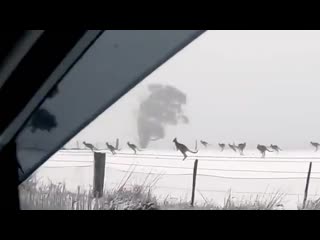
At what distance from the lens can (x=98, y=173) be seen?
235cm

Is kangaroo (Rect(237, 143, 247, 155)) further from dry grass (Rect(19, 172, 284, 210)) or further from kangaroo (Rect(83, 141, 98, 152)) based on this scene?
kangaroo (Rect(83, 141, 98, 152))

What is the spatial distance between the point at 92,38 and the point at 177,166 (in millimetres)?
1132

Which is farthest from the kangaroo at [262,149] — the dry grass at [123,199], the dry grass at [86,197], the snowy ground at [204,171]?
Answer: the dry grass at [86,197]

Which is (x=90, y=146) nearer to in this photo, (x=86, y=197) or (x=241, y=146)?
(x=86, y=197)

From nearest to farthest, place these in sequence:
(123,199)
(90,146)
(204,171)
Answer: (123,199)
(90,146)
(204,171)

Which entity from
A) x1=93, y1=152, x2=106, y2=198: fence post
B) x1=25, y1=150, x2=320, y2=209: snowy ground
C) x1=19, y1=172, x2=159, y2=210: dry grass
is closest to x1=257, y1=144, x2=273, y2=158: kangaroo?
x1=25, y1=150, x2=320, y2=209: snowy ground

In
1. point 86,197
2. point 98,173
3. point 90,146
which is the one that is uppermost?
point 90,146

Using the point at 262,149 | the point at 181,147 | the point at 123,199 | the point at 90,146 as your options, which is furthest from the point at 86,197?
the point at 262,149

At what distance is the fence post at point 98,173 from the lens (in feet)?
7.38

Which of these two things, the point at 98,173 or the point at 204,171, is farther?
the point at 204,171

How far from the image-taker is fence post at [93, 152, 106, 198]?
225cm

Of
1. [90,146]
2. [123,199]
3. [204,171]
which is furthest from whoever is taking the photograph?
[204,171]

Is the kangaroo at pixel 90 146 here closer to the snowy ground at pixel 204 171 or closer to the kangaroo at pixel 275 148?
the snowy ground at pixel 204 171
